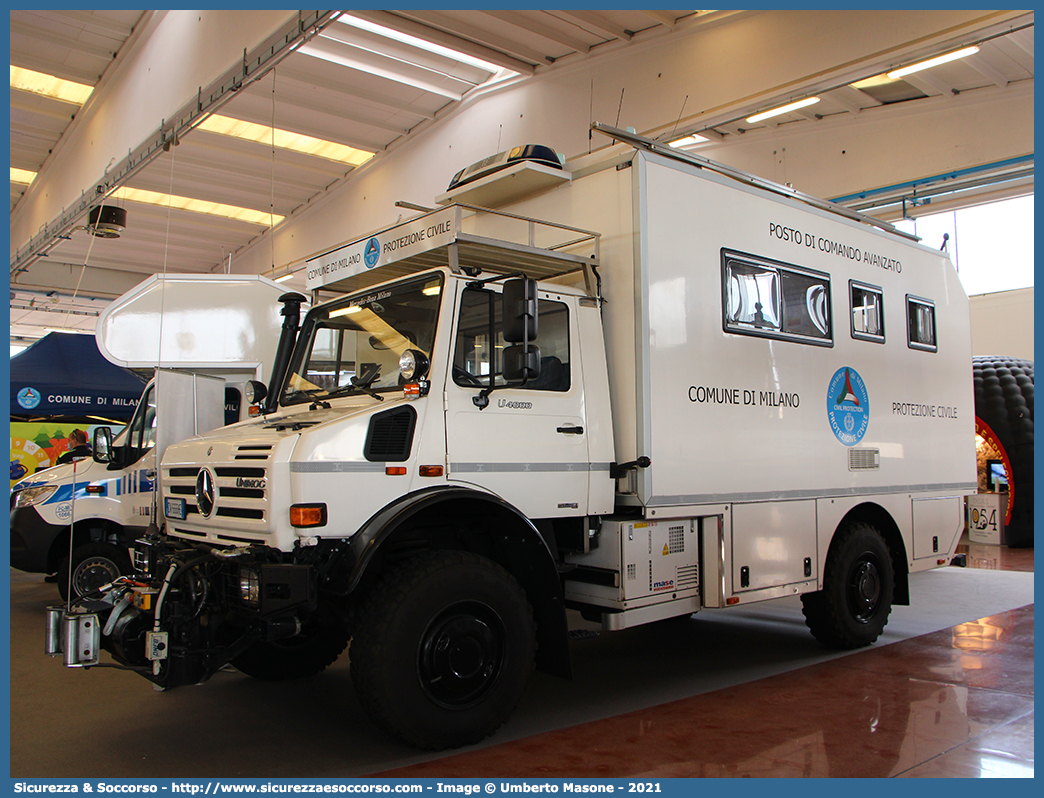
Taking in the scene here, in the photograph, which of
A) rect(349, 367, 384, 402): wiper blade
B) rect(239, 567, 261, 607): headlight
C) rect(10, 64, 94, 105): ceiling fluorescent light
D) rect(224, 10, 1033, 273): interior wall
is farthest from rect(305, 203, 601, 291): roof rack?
rect(10, 64, 94, 105): ceiling fluorescent light

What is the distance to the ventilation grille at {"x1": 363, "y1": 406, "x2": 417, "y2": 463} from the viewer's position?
4430 millimetres

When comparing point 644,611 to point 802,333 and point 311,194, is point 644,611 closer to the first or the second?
point 802,333

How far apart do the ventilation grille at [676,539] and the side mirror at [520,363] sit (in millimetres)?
1733

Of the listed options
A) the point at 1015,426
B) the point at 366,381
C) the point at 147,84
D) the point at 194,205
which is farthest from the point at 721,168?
the point at 194,205

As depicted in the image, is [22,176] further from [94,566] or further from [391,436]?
[391,436]

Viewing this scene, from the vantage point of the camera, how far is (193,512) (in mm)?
4883

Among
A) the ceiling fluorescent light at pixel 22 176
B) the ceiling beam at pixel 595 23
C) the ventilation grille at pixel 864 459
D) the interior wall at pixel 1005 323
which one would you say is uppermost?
Answer: the ceiling fluorescent light at pixel 22 176

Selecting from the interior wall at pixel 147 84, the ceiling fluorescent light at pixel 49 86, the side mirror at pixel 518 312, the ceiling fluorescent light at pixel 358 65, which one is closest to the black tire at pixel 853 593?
the side mirror at pixel 518 312

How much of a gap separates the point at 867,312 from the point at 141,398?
7.38 m

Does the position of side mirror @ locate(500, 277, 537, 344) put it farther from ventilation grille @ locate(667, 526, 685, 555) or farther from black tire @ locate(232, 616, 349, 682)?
black tire @ locate(232, 616, 349, 682)

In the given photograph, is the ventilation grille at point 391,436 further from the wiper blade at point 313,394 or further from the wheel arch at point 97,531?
the wheel arch at point 97,531

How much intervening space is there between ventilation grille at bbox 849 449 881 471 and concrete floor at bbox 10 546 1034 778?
1.54 metres

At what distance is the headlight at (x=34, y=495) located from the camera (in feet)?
30.2

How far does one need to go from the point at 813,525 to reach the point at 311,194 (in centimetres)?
1434
